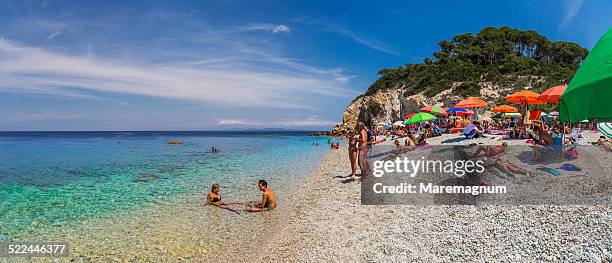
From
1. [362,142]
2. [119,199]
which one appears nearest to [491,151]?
[362,142]

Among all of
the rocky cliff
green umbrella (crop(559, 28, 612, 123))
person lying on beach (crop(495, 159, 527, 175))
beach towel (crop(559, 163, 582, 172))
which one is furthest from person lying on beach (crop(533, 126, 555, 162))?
the rocky cliff

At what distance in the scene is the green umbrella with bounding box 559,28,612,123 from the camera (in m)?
2.08

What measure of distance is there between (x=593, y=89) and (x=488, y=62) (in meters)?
71.2

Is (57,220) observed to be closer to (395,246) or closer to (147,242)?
(147,242)

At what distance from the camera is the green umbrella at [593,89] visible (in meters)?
2.08

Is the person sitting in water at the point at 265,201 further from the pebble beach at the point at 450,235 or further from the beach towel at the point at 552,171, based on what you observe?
the beach towel at the point at 552,171

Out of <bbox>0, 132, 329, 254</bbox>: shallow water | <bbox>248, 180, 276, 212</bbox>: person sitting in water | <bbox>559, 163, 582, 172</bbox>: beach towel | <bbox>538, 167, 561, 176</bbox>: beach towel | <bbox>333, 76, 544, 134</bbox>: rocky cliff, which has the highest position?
<bbox>333, 76, 544, 134</bbox>: rocky cliff

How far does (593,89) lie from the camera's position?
7.04 feet

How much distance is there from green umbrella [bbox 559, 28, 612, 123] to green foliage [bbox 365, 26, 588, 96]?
161 feet

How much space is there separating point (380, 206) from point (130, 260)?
17.2 feet

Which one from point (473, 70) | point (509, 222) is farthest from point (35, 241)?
point (473, 70)

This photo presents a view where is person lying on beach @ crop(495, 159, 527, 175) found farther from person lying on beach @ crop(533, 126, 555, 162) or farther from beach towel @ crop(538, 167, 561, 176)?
person lying on beach @ crop(533, 126, 555, 162)

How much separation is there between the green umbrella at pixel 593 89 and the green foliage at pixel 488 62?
161 feet

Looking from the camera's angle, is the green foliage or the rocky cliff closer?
the rocky cliff
